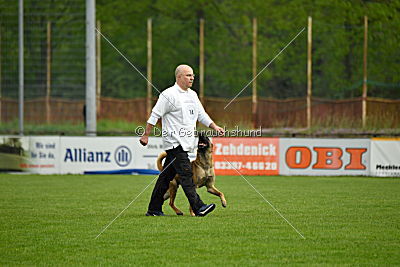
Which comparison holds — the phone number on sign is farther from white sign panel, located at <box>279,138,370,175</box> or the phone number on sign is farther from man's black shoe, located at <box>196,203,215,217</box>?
man's black shoe, located at <box>196,203,215,217</box>

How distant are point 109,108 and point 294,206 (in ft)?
73.4

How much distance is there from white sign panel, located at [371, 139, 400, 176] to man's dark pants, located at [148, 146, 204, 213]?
11.5 meters

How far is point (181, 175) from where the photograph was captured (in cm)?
1196

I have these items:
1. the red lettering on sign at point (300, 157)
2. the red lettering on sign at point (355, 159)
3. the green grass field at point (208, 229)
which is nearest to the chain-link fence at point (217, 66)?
the red lettering on sign at point (300, 157)

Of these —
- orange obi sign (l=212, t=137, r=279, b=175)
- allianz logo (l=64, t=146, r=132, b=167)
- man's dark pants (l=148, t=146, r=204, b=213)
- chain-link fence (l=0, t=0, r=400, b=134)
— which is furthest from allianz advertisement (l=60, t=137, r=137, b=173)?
man's dark pants (l=148, t=146, r=204, b=213)

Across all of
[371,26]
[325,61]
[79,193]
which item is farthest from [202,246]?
[325,61]

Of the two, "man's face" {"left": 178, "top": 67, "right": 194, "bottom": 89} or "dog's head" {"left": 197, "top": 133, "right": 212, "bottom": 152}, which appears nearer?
"man's face" {"left": 178, "top": 67, "right": 194, "bottom": 89}

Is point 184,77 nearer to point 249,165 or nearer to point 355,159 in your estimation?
point 249,165

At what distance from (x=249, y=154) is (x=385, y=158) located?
388 centimetres

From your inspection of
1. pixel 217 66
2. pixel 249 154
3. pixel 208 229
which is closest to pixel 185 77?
pixel 208 229

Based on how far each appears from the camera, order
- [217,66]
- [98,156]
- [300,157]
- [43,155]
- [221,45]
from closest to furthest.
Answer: [300,157], [98,156], [43,155], [217,66], [221,45]

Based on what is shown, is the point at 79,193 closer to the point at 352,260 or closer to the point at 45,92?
the point at 352,260

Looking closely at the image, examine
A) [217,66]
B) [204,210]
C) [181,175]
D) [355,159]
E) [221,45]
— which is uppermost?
[221,45]

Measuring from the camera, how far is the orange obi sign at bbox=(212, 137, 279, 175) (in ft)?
77.2
